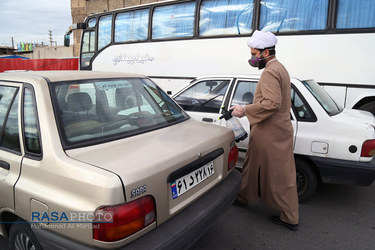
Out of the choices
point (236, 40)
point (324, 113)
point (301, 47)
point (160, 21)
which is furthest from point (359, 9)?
point (160, 21)

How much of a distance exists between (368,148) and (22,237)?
11.0 feet

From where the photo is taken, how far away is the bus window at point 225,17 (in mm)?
6609

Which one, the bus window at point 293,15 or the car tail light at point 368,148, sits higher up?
the bus window at point 293,15

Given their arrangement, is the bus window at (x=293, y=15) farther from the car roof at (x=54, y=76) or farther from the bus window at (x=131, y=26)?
the car roof at (x=54, y=76)

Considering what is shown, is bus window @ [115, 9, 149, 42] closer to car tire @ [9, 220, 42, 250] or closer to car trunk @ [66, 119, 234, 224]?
car trunk @ [66, 119, 234, 224]

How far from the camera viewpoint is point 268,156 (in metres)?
2.87

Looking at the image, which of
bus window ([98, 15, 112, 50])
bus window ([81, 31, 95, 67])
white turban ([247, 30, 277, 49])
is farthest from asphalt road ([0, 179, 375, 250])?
bus window ([81, 31, 95, 67])

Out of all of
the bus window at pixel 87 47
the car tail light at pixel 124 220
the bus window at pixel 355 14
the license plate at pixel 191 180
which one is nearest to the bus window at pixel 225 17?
the bus window at pixel 355 14

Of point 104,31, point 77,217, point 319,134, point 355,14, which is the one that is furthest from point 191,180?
point 104,31

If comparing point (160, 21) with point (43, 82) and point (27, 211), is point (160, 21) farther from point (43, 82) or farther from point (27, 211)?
point (27, 211)

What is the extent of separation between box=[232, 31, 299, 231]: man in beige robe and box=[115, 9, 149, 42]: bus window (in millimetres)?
6306

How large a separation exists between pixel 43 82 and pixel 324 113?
295 cm

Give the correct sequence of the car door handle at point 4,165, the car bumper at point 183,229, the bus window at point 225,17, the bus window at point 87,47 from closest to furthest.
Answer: the car bumper at point 183,229
the car door handle at point 4,165
the bus window at point 225,17
the bus window at point 87,47

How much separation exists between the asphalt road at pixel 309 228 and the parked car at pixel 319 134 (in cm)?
38
